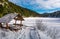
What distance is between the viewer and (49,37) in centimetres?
726

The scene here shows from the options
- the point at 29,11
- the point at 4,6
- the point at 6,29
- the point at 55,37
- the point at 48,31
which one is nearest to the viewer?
the point at 55,37

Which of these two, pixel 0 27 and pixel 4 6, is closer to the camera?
pixel 0 27

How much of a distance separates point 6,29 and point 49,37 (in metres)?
1.84

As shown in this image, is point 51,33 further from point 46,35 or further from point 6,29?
point 6,29

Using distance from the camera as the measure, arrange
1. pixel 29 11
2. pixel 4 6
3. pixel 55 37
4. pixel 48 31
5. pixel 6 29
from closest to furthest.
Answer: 1. pixel 55 37
2. pixel 48 31
3. pixel 6 29
4. pixel 4 6
5. pixel 29 11

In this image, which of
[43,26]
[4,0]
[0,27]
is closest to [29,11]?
[4,0]

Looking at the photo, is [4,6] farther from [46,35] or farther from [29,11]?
[46,35]

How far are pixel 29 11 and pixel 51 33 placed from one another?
492cm

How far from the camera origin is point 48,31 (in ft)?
25.1

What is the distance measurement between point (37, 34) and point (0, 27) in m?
1.62

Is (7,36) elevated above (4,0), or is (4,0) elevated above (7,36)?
(4,0)

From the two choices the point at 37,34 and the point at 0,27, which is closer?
the point at 37,34

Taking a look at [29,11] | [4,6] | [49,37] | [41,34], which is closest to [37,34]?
[41,34]

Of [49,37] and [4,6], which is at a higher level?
[4,6]
